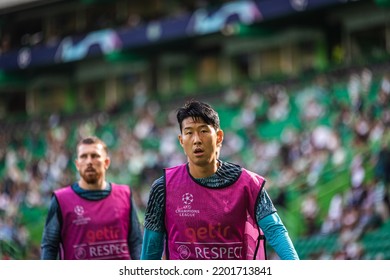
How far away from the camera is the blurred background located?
16.6 meters

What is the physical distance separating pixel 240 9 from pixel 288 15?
1.17 metres

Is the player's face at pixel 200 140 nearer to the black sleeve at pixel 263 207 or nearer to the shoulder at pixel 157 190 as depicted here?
the shoulder at pixel 157 190

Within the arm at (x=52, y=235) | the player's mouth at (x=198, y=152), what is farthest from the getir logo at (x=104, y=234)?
the player's mouth at (x=198, y=152)

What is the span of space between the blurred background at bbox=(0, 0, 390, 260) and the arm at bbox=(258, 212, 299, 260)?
890cm

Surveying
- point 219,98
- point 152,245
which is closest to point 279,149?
point 219,98

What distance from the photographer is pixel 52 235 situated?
8391 mm

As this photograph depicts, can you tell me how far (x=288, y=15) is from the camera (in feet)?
75.9

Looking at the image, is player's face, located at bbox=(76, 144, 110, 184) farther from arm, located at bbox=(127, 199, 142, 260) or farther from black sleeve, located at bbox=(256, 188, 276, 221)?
black sleeve, located at bbox=(256, 188, 276, 221)

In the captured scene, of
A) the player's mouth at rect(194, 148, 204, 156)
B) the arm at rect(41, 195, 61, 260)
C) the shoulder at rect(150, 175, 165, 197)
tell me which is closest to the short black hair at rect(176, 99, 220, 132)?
the player's mouth at rect(194, 148, 204, 156)

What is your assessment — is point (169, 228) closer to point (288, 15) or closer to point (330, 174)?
point (330, 174)

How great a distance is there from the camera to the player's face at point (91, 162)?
28.7 ft

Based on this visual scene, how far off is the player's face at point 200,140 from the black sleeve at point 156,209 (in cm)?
32

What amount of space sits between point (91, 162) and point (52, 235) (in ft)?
2.59
